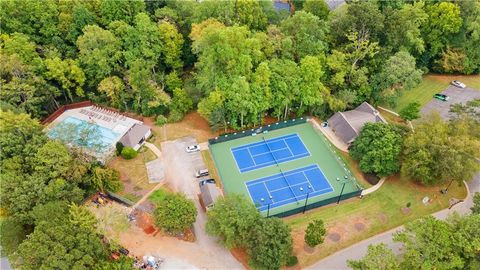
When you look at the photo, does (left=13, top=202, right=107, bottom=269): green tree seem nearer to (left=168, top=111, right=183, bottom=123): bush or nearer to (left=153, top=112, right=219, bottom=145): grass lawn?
(left=153, top=112, right=219, bottom=145): grass lawn

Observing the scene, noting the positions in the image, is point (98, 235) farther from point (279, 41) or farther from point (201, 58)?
point (279, 41)

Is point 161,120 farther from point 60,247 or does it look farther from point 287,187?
point 60,247

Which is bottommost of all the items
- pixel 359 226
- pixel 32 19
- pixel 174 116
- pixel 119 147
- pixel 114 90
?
pixel 359 226

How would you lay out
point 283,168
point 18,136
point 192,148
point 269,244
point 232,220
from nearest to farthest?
1. point 269,244
2. point 232,220
3. point 18,136
4. point 283,168
5. point 192,148

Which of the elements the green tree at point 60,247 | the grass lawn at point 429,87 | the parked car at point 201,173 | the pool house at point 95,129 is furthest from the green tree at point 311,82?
the green tree at point 60,247

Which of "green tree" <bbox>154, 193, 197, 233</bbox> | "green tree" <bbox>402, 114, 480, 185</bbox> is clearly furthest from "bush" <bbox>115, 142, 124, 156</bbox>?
"green tree" <bbox>402, 114, 480, 185</bbox>

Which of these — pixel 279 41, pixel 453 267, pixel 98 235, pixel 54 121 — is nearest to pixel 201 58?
pixel 279 41

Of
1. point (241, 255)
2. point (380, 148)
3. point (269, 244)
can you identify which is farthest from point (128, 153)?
point (380, 148)

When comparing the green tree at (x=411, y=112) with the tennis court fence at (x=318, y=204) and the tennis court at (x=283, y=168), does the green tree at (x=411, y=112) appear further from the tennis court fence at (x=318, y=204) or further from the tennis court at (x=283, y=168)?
the tennis court fence at (x=318, y=204)
